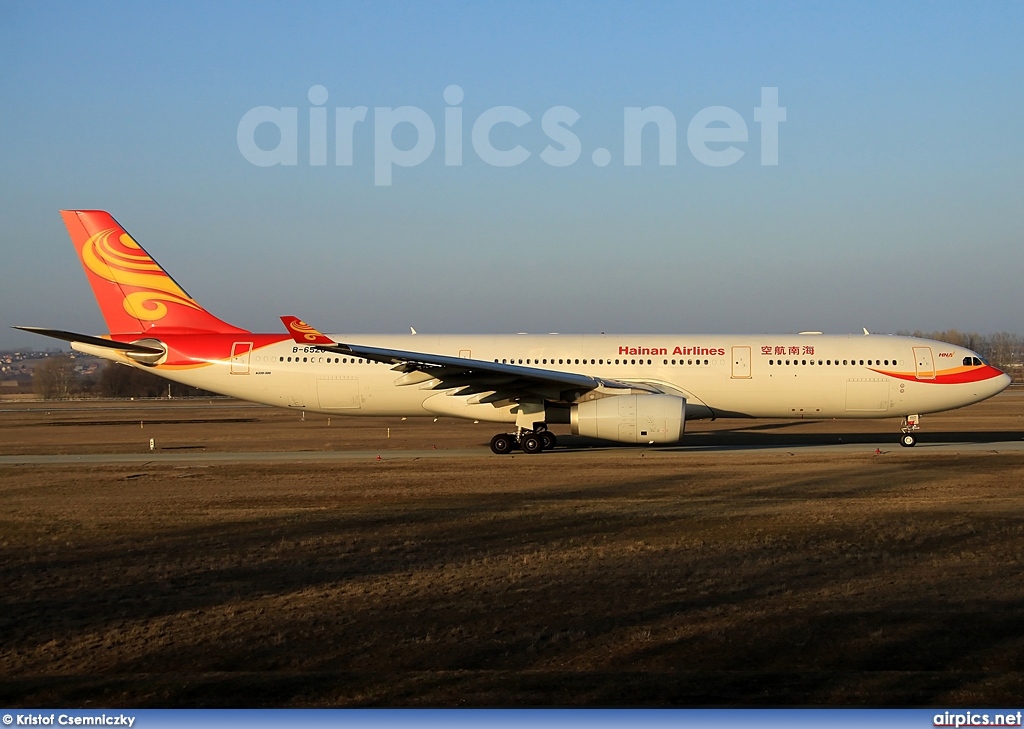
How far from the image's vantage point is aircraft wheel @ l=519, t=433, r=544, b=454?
22.7 m

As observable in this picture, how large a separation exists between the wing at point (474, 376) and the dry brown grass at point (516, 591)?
402 centimetres

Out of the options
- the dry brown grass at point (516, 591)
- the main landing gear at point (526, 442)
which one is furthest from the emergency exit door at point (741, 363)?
the dry brown grass at point (516, 591)

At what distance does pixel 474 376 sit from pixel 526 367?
2499 mm

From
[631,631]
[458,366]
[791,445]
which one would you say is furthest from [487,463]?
[631,631]

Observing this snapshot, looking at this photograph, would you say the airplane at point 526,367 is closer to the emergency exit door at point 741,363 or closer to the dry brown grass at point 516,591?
the emergency exit door at point 741,363

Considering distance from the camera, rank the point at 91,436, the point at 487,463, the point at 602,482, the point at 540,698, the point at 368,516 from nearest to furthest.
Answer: the point at 540,698 < the point at 368,516 < the point at 602,482 < the point at 487,463 < the point at 91,436

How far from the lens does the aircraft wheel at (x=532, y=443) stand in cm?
2273

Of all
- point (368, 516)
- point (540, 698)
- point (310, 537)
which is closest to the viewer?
point (540, 698)

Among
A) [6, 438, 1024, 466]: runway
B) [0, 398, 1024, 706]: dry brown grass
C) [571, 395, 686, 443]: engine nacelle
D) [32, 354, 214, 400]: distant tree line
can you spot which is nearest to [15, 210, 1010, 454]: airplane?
[6, 438, 1024, 466]: runway

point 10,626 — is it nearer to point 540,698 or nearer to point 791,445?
point 540,698

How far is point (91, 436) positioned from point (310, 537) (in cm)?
2170

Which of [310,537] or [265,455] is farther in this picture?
[265,455]

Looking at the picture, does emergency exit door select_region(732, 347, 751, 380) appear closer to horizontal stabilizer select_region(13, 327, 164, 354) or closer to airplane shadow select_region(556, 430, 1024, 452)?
airplane shadow select_region(556, 430, 1024, 452)

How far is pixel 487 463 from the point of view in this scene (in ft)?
67.8
